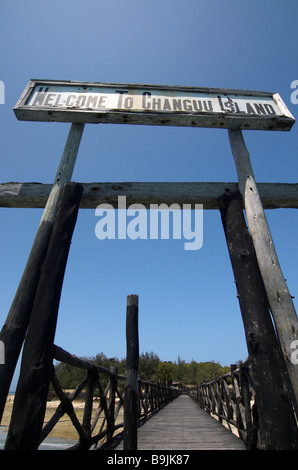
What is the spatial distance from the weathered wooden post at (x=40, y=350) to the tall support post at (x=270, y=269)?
191 centimetres

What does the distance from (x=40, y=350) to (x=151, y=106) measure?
3.16m

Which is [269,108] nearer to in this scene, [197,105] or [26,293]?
[197,105]

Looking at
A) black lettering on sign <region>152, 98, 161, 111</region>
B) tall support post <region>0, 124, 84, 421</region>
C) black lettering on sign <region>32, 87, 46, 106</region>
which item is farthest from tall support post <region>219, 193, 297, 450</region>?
black lettering on sign <region>32, 87, 46, 106</region>

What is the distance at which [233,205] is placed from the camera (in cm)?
296

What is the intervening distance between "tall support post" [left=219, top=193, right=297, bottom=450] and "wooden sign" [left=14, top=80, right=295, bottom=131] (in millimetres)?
1472

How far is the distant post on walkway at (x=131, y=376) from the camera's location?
9.62 ft

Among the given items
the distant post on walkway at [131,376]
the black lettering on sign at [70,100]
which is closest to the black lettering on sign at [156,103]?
the black lettering on sign at [70,100]

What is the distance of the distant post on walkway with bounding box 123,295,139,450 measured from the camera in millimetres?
2932

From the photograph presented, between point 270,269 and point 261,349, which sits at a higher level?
point 270,269

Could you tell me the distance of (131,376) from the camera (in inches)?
137

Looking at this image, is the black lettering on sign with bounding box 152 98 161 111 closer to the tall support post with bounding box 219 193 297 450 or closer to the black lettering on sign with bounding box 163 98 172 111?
the black lettering on sign with bounding box 163 98 172 111

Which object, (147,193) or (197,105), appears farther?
(197,105)

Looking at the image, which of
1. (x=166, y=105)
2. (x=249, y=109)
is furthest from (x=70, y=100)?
(x=249, y=109)
